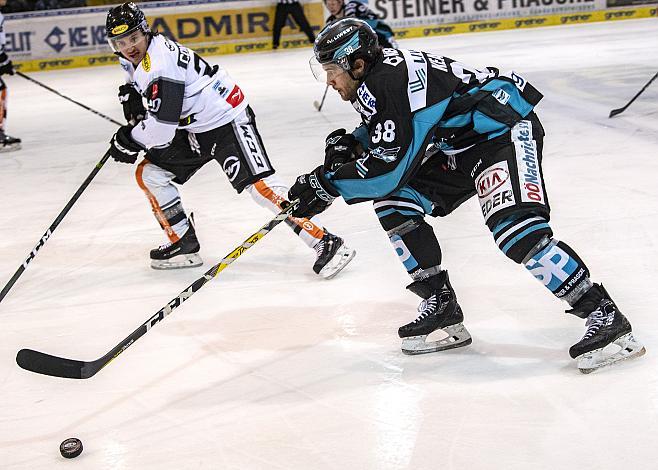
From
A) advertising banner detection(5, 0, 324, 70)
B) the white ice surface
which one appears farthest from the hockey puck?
Answer: advertising banner detection(5, 0, 324, 70)

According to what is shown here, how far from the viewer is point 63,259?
4461 millimetres

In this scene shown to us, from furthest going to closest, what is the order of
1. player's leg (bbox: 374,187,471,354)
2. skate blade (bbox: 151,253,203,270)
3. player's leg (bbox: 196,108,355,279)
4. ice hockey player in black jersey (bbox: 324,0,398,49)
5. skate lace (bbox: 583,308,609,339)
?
ice hockey player in black jersey (bbox: 324,0,398,49) < skate blade (bbox: 151,253,203,270) < player's leg (bbox: 196,108,355,279) < player's leg (bbox: 374,187,471,354) < skate lace (bbox: 583,308,609,339)

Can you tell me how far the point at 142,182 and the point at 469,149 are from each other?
182cm

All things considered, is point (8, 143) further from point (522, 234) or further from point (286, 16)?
point (286, 16)

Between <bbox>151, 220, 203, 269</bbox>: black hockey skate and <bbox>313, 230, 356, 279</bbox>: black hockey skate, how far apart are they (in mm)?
661

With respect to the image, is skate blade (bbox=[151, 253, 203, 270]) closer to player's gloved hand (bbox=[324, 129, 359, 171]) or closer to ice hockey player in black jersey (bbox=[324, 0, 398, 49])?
player's gloved hand (bbox=[324, 129, 359, 171])

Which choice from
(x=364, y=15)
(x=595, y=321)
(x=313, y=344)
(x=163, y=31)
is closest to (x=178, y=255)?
(x=313, y=344)

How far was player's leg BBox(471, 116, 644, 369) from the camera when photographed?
268 centimetres

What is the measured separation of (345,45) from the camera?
8.66 ft

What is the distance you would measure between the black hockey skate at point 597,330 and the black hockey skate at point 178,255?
201cm

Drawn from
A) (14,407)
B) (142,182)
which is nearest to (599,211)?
(142,182)

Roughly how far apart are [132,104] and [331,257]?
111 cm

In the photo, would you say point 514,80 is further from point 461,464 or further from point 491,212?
point 461,464

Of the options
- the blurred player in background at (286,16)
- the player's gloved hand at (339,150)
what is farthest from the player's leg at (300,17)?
the player's gloved hand at (339,150)
